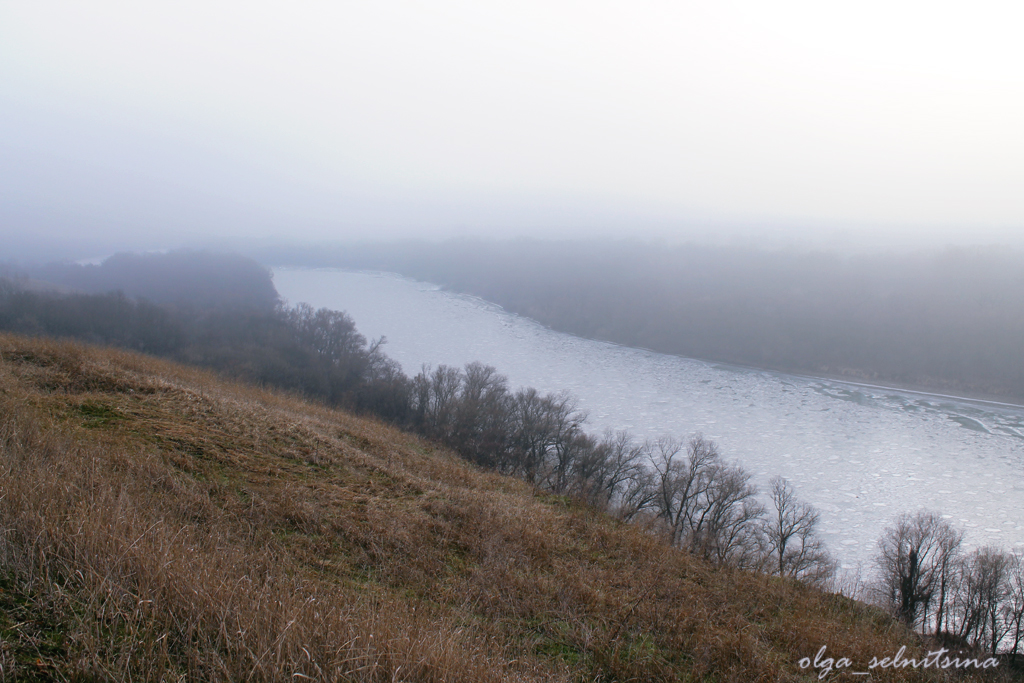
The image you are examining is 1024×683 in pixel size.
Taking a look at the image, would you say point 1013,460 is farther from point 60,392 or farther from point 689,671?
point 60,392

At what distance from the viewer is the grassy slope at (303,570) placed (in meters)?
2.45

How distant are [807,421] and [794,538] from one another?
2083cm

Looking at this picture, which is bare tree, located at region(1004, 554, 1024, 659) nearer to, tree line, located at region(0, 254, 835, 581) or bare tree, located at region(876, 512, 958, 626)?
bare tree, located at region(876, 512, 958, 626)

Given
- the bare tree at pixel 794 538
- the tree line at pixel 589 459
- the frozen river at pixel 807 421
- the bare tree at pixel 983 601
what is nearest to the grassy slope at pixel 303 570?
the tree line at pixel 589 459

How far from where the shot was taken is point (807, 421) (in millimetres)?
39281

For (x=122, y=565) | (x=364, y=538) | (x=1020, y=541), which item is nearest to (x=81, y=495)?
(x=122, y=565)

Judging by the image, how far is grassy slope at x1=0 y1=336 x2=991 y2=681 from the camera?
2.45 meters

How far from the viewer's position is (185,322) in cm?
4578

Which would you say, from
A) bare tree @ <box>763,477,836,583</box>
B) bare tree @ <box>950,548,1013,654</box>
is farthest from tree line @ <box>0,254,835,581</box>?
bare tree @ <box>950,548,1013,654</box>

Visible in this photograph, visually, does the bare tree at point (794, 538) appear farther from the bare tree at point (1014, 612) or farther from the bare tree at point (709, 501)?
the bare tree at point (1014, 612)

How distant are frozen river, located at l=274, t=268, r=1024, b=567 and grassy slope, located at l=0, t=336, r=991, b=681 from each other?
20348 millimetres

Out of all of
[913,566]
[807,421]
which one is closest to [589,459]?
[913,566]

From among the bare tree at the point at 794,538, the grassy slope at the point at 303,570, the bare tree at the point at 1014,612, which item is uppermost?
the grassy slope at the point at 303,570

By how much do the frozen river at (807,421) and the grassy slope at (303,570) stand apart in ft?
66.8
